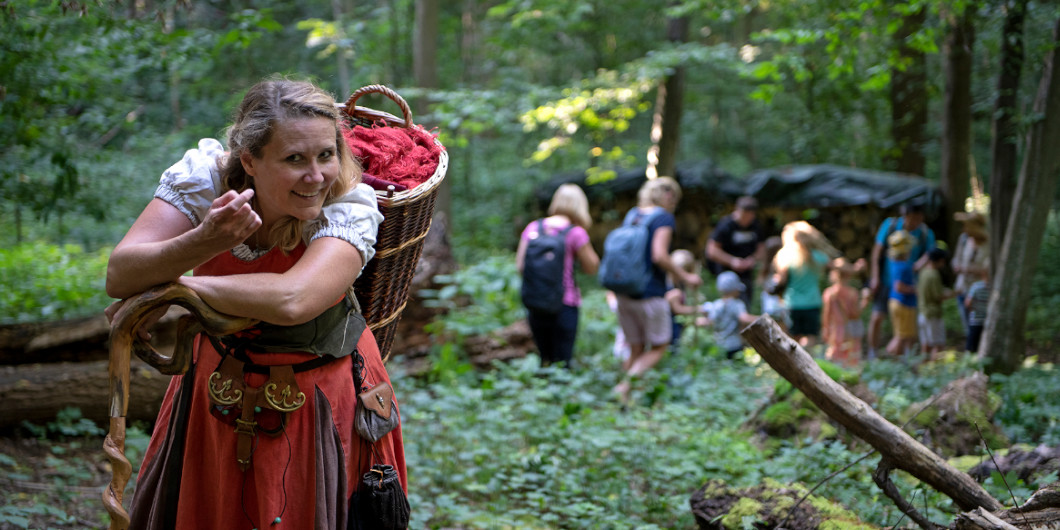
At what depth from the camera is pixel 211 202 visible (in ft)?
6.48

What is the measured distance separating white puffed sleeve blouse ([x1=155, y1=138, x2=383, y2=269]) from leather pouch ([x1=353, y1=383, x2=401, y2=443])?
389mm

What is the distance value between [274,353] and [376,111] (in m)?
1.16

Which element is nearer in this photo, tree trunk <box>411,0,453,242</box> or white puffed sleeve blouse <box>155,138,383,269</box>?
white puffed sleeve blouse <box>155,138,383,269</box>

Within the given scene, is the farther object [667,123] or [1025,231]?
[667,123]

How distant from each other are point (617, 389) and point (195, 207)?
4.54 metres

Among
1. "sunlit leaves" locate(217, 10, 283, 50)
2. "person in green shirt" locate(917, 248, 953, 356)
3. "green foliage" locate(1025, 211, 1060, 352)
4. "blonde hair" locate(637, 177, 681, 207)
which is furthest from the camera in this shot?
"green foliage" locate(1025, 211, 1060, 352)

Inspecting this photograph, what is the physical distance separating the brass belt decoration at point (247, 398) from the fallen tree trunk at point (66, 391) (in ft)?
9.32

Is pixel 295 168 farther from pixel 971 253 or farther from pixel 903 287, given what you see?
pixel 971 253

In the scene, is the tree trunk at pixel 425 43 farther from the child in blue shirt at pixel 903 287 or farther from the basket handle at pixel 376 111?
the basket handle at pixel 376 111

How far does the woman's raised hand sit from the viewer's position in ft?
5.48

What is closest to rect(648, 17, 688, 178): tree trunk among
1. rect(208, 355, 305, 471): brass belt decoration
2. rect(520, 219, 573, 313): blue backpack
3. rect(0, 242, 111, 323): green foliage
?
rect(520, 219, 573, 313): blue backpack

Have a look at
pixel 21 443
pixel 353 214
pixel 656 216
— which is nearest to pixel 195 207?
pixel 353 214

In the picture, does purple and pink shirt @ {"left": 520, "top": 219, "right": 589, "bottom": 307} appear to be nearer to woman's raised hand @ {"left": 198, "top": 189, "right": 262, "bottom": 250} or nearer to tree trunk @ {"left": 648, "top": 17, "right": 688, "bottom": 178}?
woman's raised hand @ {"left": 198, "top": 189, "right": 262, "bottom": 250}

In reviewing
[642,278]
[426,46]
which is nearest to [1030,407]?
[642,278]
